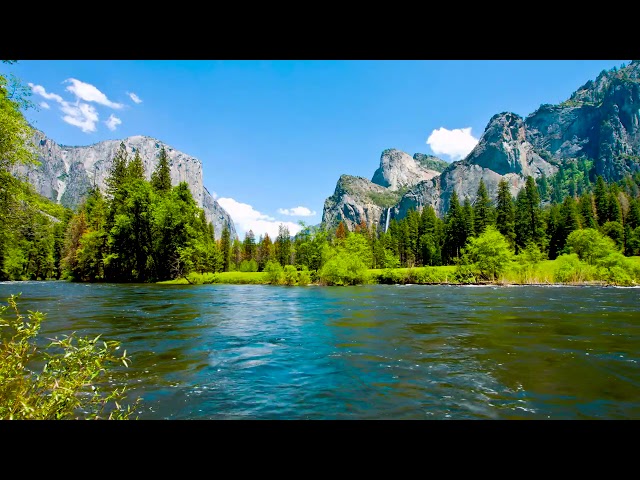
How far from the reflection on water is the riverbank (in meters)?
34.8

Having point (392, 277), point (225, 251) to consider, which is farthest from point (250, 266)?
point (392, 277)

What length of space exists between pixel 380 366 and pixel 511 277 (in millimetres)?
53111

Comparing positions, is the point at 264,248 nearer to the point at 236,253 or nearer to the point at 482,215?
the point at 236,253

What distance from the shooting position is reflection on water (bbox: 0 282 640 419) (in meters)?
6.88

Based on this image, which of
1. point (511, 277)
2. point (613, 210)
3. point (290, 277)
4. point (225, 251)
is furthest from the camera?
point (225, 251)

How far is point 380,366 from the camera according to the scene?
9758 millimetres

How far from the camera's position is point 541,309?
72.4 ft
